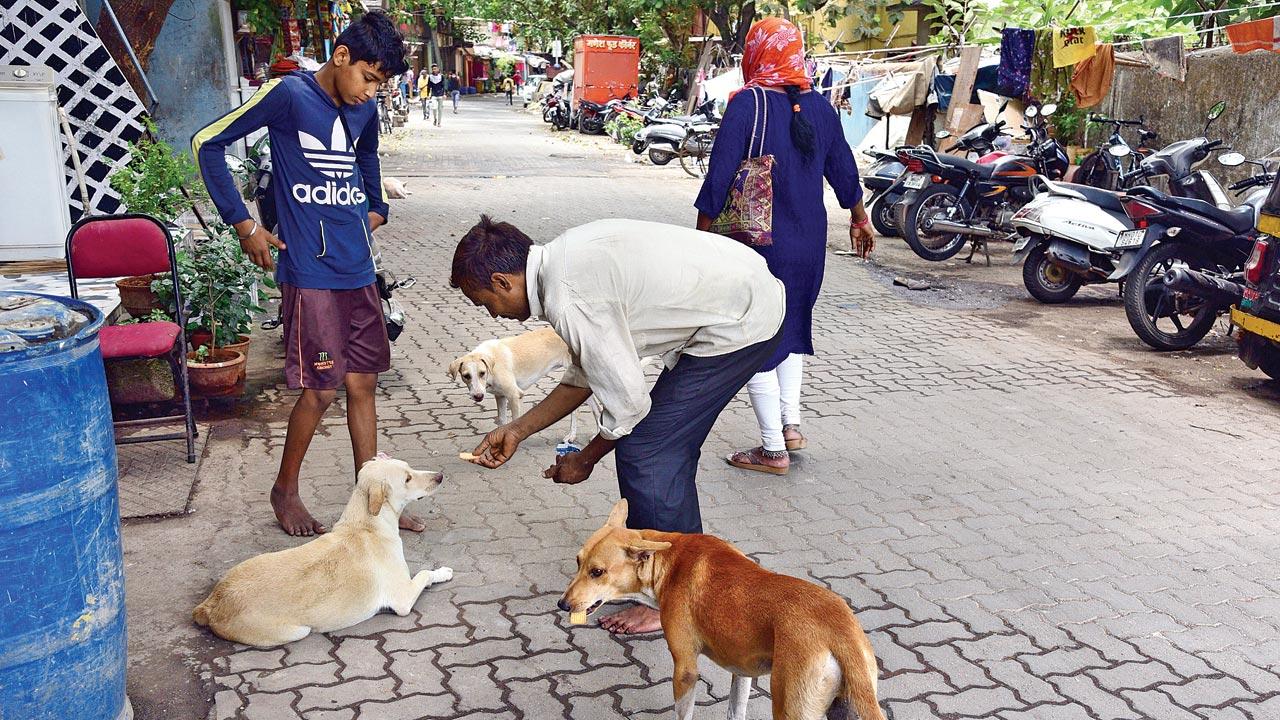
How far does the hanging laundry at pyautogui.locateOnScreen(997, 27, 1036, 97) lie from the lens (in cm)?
1362

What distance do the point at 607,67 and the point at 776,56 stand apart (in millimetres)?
26010

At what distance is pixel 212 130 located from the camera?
3781 millimetres

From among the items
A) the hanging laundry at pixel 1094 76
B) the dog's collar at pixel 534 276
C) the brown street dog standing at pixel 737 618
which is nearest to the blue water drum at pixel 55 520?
the dog's collar at pixel 534 276

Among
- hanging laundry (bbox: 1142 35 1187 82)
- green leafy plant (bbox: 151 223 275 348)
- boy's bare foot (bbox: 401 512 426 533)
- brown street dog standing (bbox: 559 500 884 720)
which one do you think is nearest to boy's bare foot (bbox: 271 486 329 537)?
boy's bare foot (bbox: 401 512 426 533)

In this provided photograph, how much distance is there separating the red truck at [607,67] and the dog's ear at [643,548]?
2802cm

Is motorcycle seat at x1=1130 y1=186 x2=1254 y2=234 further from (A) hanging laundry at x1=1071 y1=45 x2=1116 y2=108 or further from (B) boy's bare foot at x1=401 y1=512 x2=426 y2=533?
(B) boy's bare foot at x1=401 y1=512 x2=426 y2=533

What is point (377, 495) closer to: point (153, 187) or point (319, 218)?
point (319, 218)

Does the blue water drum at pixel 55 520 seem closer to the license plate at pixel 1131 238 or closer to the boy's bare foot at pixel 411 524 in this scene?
the boy's bare foot at pixel 411 524

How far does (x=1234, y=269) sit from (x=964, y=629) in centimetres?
559

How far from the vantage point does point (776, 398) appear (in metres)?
4.84

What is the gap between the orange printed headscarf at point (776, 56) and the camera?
4.64 metres

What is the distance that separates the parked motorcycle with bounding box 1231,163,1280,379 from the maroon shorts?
5445 millimetres

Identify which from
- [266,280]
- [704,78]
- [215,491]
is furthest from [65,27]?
[704,78]

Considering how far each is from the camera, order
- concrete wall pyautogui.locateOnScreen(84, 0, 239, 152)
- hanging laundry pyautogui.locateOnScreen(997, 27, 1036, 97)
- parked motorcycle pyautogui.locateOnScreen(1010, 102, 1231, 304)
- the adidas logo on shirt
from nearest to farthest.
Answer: the adidas logo on shirt
parked motorcycle pyautogui.locateOnScreen(1010, 102, 1231, 304)
concrete wall pyautogui.locateOnScreen(84, 0, 239, 152)
hanging laundry pyautogui.locateOnScreen(997, 27, 1036, 97)
